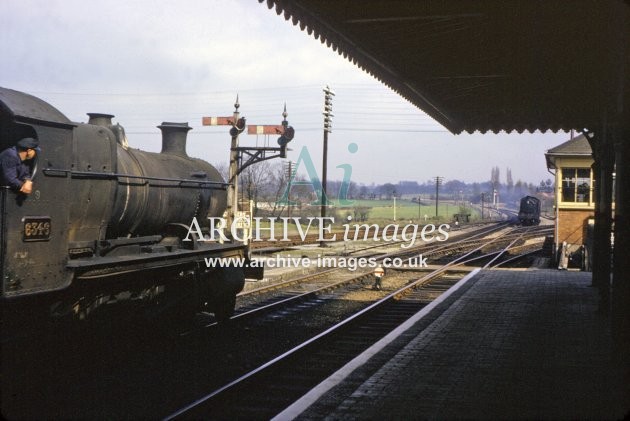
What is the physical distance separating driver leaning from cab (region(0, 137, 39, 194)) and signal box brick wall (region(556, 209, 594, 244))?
841 inches

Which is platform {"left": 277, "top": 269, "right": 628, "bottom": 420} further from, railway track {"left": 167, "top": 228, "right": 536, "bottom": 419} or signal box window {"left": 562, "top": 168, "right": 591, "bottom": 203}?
signal box window {"left": 562, "top": 168, "right": 591, "bottom": 203}

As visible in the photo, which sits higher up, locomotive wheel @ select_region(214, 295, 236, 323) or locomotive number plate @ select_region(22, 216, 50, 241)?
locomotive number plate @ select_region(22, 216, 50, 241)

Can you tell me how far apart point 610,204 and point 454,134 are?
5.37 m

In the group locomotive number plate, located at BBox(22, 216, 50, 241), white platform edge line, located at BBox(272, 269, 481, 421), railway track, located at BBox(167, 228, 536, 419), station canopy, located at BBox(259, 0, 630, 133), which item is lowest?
railway track, located at BBox(167, 228, 536, 419)

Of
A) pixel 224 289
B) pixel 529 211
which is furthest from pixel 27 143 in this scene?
pixel 529 211

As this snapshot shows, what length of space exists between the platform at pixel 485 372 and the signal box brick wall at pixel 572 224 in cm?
1315

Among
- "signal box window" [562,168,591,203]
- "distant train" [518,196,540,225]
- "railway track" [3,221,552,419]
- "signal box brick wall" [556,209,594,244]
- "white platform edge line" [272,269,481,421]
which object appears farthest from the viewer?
"distant train" [518,196,540,225]

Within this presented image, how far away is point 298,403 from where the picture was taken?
604 cm

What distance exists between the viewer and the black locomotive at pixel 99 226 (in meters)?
6.44

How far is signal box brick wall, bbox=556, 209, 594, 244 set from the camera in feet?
80.0

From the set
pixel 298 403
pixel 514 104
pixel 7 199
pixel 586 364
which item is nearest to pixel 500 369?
pixel 586 364

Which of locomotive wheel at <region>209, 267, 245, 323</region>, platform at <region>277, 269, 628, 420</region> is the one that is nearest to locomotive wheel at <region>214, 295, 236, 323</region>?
locomotive wheel at <region>209, 267, 245, 323</region>

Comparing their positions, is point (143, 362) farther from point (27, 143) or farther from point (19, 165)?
point (27, 143)

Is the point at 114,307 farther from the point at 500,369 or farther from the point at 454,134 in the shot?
the point at 454,134
